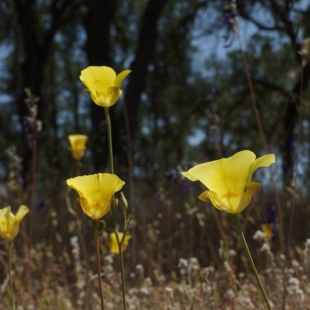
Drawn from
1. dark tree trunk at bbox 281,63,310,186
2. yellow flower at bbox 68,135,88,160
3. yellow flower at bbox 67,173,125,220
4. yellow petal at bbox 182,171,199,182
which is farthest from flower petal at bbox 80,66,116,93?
dark tree trunk at bbox 281,63,310,186

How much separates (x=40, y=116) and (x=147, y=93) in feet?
22.9

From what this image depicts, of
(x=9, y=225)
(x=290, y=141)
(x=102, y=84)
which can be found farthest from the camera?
(x=290, y=141)

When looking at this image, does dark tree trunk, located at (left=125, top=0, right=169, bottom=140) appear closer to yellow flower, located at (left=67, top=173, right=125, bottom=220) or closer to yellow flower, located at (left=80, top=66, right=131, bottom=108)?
yellow flower, located at (left=80, top=66, right=131, bottom=108)

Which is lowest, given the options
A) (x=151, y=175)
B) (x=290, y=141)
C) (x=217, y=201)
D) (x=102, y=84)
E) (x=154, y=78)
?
(x=217, y=201)

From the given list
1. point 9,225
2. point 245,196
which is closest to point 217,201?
point 245,196

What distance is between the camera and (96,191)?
3.84 feet

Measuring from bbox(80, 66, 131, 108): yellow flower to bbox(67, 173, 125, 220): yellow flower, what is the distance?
0.24 metres

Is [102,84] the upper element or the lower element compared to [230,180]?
upper

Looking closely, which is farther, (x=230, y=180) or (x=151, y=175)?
(x=151, y=175)

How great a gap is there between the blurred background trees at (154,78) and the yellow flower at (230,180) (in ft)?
2.92

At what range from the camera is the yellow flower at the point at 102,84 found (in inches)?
53.7

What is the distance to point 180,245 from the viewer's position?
4.77 metres

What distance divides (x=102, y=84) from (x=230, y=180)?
45 centimetres

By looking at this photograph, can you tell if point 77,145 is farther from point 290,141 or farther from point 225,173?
point 290,141
